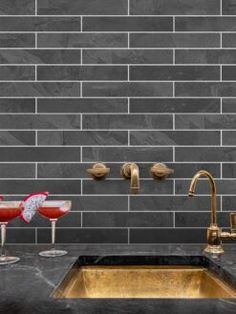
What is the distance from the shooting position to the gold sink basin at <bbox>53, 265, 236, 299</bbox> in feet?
5.10

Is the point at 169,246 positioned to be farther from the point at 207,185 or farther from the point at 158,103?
the point at 158,103

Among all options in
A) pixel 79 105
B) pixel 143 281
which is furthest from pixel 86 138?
pixel 143 281

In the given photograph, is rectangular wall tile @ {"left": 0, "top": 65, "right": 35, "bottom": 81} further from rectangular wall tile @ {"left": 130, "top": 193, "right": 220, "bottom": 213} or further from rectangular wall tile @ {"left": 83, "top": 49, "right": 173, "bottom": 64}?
rectangular wall tile @ {"left": 130, "top": 193, "right": 220, "bottom": 213}

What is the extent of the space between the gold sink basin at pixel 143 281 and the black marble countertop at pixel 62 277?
56 millimetres

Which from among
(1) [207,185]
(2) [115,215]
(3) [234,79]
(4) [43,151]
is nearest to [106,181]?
(2) [115,215]

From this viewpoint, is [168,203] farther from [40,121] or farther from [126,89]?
[40,121]

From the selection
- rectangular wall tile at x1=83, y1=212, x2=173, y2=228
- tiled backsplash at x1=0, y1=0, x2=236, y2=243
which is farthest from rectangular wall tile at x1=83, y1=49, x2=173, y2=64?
rectangular wall tile at x1=83, y1=212, x2=173, y2=228

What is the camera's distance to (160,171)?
73.7 inches

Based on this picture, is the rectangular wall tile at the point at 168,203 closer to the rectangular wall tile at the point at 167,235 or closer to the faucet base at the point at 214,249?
the rectangular wall tile at the point at 167,235

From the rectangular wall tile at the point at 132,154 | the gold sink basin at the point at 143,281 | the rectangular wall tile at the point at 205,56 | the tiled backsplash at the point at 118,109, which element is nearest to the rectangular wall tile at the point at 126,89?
the tiled backsplash at the point at 118,109

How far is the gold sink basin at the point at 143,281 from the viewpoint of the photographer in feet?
5.10

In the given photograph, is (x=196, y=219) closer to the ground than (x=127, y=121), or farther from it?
closer to the ground

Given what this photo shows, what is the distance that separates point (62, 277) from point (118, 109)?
2.81 feet
